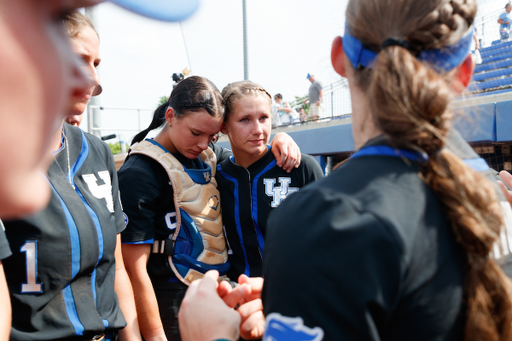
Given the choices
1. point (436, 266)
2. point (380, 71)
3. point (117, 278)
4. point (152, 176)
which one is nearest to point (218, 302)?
point (436, 266)

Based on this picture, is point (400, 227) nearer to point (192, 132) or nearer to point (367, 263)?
point (367, 263)

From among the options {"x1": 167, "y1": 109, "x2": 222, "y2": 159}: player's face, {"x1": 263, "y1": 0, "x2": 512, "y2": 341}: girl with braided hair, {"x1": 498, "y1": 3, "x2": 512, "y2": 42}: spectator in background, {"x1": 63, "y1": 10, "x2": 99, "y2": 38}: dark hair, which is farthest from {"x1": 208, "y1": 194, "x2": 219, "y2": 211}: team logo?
{"x1": 498, "y1": 3, "x2": 512, "y2": 42}: spectator in background

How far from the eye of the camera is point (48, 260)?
123cm

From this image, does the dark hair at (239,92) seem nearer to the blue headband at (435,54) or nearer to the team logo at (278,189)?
the team logo at (278,189)

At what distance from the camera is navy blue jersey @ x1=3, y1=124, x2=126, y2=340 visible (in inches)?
46.9

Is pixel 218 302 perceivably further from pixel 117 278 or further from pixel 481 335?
pixel 117 278

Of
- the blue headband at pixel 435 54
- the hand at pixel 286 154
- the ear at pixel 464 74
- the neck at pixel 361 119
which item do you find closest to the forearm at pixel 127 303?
the hand at pixel 286 154

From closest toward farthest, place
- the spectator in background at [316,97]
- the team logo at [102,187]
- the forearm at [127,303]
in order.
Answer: the team logo at [102,187], the forearm at [127,303], the spectator in background at [316,97]

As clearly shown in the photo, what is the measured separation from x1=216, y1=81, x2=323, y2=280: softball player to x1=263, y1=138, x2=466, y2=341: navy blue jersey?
1.43 m

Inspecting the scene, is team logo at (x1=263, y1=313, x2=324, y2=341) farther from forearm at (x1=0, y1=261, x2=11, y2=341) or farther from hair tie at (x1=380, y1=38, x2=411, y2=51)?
forearm at (x1=0, y1=261, x2=11, y2=341)

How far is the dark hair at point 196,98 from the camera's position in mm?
2271

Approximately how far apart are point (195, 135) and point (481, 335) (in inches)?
72.7

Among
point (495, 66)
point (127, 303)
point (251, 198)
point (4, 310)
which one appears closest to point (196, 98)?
point (251, 198)

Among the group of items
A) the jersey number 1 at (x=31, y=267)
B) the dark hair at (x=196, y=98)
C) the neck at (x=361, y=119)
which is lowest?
the jersey number 1 at (x=31, y=267)
